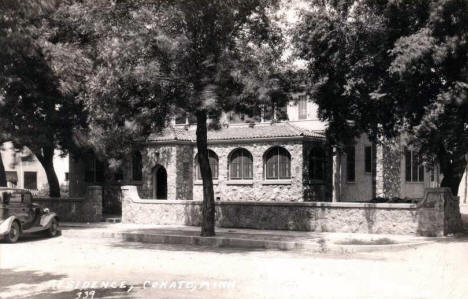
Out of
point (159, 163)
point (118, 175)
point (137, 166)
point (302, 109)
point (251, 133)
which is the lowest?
point (118, 175)

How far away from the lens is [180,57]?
16.5m

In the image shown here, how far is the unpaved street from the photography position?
925 centimetres

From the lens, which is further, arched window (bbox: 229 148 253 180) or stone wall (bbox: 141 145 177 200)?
arched window (bbox: 229 148 253 180)

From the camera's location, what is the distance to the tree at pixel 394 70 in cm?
1738

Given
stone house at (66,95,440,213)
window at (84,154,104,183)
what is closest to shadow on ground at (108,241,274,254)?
stone house at (66,95,440,213)

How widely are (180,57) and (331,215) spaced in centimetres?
822

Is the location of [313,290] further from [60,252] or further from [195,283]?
[60,252]

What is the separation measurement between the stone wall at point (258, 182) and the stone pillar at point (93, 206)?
310 inches

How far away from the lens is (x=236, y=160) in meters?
32.3

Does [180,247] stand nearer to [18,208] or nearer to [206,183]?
[206,183]

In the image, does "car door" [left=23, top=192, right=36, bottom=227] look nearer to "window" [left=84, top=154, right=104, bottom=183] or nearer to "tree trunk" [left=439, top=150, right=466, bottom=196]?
"tree trunk" [left=439, top=150, right=466, bottom=196]

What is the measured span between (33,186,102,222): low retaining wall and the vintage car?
5.32 meters

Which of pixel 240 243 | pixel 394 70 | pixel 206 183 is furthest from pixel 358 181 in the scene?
pixel 240 243

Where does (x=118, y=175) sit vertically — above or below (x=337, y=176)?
above
